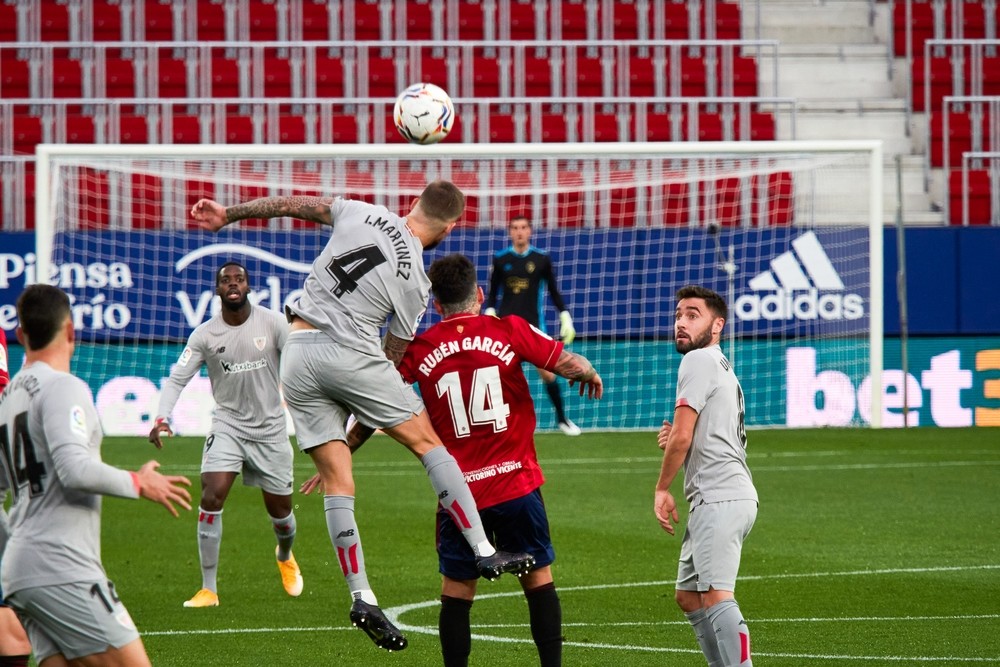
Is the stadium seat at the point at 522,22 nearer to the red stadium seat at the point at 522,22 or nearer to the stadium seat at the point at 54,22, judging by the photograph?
the red stadium seat at the point at 522,22

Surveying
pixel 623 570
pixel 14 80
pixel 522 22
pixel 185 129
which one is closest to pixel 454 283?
pixel 623 570

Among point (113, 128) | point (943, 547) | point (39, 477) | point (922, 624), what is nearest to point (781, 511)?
point (943, 547)

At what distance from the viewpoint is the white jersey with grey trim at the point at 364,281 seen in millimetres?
6988

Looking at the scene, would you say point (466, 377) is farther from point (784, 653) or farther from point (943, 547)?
point (943, 547)

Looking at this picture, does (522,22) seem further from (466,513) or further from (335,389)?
(466,513)

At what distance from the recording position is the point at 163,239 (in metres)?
19.1

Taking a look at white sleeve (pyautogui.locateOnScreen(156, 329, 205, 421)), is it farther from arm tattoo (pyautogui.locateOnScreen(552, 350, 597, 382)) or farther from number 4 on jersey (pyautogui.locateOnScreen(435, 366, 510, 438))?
arm tattoo (pyautogui.locateOnScreen(552, 350, 597, 382))

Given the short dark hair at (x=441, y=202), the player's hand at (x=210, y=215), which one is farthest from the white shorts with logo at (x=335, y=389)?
the short dark hair at (x=441, y=202)

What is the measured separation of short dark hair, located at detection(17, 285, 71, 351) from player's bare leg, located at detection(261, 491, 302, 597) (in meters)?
4.87

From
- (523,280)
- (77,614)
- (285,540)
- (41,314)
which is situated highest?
(523,280)

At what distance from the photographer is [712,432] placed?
19.9 ft

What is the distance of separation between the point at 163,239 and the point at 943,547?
1168cm

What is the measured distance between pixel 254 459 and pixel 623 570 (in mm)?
2674

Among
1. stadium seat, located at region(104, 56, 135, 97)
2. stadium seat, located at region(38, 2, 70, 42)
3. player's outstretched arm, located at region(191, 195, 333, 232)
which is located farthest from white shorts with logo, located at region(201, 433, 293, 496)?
stadium seat, located at region(38, 2, 70, 42)
